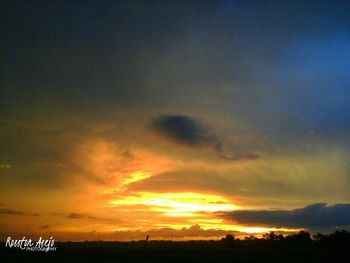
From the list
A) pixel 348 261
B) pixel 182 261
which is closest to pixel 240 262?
pixel 182 261

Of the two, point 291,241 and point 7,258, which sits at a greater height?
point 291,241

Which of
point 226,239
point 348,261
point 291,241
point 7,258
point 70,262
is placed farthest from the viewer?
point 226,239

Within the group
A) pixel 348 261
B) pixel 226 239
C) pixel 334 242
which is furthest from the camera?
pixel 226 239

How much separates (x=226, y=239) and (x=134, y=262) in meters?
76.5

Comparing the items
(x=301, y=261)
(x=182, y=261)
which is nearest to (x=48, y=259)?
(x=182, y=261)

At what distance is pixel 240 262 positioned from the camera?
49.0 meters

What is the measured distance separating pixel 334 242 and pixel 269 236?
49.5 m

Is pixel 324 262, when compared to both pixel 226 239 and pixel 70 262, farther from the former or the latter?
pixel 226 239

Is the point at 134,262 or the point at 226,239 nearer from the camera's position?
the point at 134,262

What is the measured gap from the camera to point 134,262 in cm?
4791

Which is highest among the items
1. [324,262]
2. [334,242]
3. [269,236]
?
[269,236]

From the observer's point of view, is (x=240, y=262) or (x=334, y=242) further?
(x=334, y=242)

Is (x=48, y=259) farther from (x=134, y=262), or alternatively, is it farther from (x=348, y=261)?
(x=348, y=261)

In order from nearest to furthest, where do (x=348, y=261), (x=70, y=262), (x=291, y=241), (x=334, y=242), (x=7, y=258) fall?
(x=70, y=262) → (x=7, y=258) → (x=348, y=261) → (x=334, y=242) → (x=291, y=241)
